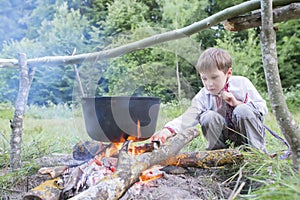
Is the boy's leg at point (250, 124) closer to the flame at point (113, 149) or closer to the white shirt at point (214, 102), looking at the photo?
the white shirt at point (214, 102)

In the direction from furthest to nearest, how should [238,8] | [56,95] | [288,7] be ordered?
1. [56,95]
2. [238,8]
3. [288,7]

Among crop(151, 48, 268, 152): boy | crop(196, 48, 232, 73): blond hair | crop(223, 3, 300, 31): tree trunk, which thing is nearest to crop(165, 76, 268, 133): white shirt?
crop(151, 48, 268, 152): boy

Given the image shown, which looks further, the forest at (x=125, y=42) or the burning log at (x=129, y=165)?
the forest at (x=125, y=42)

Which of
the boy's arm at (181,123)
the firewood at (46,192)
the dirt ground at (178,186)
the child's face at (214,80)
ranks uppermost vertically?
the child's face at (214,80)

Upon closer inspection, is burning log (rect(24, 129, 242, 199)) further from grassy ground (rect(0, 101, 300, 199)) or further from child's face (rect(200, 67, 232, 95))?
child's face (rect(200, 67, 232, 95))

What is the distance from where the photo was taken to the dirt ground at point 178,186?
1680mm

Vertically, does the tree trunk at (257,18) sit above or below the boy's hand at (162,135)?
above

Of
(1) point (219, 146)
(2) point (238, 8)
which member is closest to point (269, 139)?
(1) point (219, 146)

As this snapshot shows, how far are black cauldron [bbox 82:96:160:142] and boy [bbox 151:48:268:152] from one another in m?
0.26

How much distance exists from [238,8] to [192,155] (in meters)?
0.89

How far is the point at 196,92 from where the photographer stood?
7.83 feet

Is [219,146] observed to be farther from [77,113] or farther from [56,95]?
[56,95]

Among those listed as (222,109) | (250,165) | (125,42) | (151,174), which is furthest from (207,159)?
(125,42)

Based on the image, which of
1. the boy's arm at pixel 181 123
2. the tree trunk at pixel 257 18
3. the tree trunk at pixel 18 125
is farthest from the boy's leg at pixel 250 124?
the tree trunk at pixel 18 125
